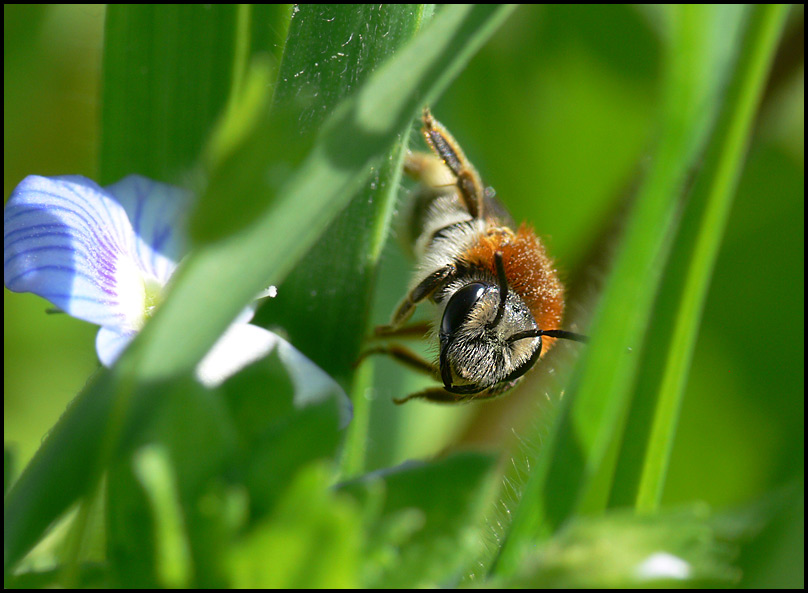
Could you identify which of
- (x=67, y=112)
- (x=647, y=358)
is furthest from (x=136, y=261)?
(x=67, y=112)

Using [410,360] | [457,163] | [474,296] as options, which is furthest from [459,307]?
[457,163]

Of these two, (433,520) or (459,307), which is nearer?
(433,520)

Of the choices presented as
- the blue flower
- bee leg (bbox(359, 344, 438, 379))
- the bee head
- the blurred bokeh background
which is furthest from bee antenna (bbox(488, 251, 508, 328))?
the blue flower

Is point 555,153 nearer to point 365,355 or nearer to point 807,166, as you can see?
point 807,166

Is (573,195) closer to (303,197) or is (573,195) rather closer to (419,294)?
(419,294)

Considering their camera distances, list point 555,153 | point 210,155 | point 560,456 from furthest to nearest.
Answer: point 555,153 < point 560,456 < point 210,155
